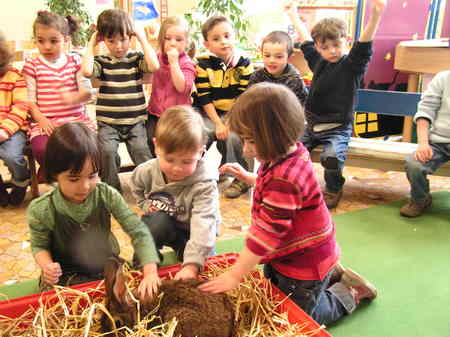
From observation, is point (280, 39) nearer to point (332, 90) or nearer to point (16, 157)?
point (332, 90)

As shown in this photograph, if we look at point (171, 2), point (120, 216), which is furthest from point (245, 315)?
point (171, 2)

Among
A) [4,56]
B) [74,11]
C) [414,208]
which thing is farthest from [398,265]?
[74,11]

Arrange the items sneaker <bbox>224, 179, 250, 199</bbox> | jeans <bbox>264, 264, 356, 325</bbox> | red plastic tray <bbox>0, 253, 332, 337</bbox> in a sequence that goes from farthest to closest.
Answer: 1. sneaker <bbox>224, 179, 250, 199</bbox>
2. jeans <bbox>264, 264, 356, 325</bbox>
3. red plastic tray <bbox>0, 253, 332, 337</bbox>

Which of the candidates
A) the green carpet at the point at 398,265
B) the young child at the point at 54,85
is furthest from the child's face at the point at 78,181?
the young child at the point at 54,85

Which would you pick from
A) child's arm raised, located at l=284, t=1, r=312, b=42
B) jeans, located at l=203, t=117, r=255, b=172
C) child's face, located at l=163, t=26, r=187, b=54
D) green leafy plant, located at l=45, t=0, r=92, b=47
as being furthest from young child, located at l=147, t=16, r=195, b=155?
green leafy plant, located at l=45, t=0, r=92, b=47

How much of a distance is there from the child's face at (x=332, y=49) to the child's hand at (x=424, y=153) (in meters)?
0.73

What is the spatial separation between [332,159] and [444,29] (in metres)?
2.23

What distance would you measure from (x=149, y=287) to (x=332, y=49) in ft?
6.16

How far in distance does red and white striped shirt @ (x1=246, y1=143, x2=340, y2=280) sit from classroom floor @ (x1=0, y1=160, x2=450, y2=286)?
869 millimetres

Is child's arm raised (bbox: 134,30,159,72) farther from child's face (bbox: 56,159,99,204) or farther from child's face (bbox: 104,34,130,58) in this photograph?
child's face (bbox: 56,159,99,204)

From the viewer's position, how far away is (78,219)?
147 cm

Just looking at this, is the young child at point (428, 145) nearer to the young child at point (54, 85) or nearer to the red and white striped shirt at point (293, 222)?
the red and white striped shirt at point (293, 222)

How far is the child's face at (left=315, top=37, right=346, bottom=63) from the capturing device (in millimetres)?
2531

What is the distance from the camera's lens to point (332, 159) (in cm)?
252
